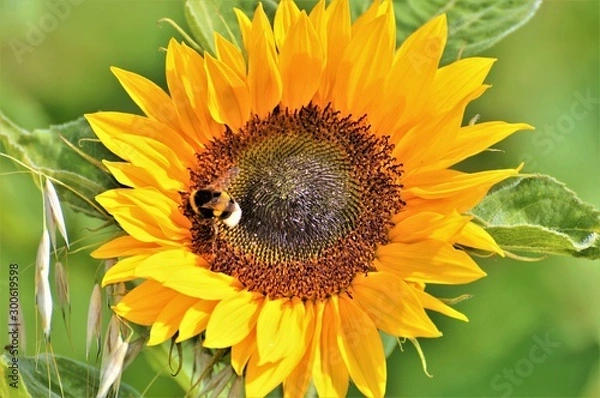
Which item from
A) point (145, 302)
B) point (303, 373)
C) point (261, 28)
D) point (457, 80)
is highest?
point (261, 28)

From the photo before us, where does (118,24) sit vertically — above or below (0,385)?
above

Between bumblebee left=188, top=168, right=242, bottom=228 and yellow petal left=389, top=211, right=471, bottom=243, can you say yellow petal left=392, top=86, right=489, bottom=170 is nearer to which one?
yellow petal left=389, top=211, right=471, bottom=243

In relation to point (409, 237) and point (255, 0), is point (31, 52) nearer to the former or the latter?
point (255, 0)

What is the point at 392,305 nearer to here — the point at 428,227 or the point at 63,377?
the point at 428,227

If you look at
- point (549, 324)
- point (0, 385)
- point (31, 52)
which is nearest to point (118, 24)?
point (31, 52)

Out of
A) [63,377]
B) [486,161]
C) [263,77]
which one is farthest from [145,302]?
[486,161]
